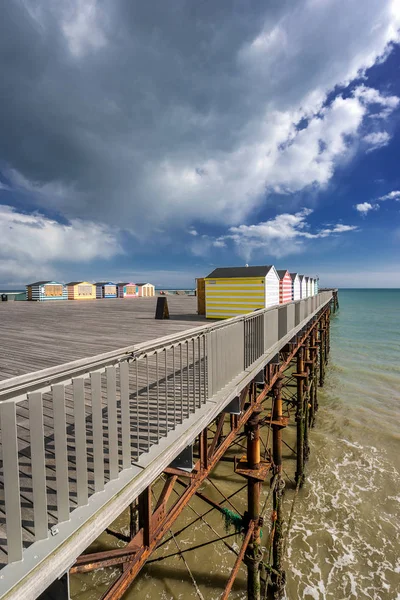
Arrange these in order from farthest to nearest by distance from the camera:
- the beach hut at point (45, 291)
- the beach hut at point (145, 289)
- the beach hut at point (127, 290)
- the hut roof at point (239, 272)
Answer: the beach hut at point (145, 289) → the beach hut at point (127, 290) → the beach hut at point (45, 291) → the hut roof at point (239, 272)

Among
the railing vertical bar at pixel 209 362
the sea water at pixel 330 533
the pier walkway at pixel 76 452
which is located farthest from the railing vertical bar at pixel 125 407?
the sea water at pixel 330 533

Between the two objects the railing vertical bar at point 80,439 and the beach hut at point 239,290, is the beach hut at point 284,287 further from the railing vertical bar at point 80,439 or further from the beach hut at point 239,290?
the railing vertical bar at point 80,439

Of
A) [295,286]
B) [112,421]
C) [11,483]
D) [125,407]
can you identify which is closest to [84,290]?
[295,286]

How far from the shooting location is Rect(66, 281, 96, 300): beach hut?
4016 cm

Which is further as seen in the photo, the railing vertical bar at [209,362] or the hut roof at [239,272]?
the hut roof at [239,272]

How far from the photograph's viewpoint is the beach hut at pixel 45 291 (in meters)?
36.7

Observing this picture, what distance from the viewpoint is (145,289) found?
178ft

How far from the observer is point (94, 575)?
712 centimetres

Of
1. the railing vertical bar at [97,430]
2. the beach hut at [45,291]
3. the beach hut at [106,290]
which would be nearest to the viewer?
the railing vertical bar at [97,430]

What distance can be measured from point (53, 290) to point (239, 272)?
31.2 meters

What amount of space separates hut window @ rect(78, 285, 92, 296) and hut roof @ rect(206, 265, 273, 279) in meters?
31.3

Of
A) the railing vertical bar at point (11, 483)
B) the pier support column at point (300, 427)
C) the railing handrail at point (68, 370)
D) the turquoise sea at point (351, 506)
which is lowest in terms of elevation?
the turquoise sea at point (351, 506)

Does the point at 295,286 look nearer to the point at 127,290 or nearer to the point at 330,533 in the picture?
the point at 330,533

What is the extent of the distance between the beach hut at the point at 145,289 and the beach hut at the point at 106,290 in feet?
18.5
